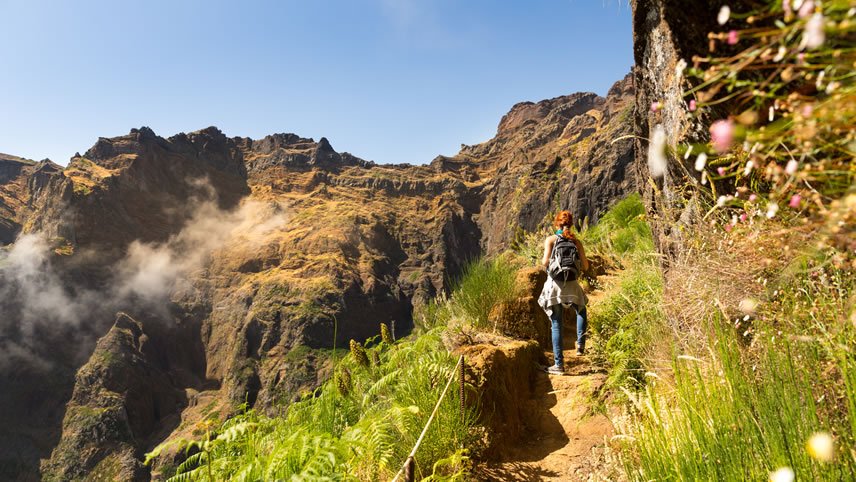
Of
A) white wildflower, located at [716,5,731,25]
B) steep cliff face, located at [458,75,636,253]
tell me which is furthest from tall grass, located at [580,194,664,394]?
steep cliff face, located at [458,75,636,253]

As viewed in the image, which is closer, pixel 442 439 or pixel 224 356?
pixel 442 439

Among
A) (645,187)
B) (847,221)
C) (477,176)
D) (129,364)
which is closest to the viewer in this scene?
(847,221)

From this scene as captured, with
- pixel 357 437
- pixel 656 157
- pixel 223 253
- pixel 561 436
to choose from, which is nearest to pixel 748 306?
pixel 656 157

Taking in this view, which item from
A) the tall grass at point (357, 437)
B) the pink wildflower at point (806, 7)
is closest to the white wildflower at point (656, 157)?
the tall grass at point (357, 437)

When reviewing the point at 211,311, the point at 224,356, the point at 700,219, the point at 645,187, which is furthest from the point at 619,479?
the point at 211,311

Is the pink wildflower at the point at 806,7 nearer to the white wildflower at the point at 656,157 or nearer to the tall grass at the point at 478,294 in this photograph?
the white wildflower at the point at 656,157

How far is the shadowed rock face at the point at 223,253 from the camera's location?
6688 centimetres

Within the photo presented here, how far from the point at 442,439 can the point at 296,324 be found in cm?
7637

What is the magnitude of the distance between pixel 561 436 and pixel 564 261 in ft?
6.72

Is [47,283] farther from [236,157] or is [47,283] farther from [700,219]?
[700,219]

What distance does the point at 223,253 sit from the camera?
3713 inches

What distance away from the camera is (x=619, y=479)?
2369 mm

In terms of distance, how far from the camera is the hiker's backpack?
5199 millimetres

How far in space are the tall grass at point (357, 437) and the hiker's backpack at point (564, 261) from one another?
1.73 meters
